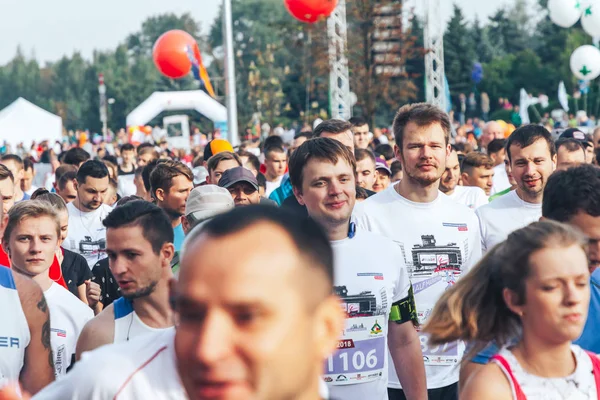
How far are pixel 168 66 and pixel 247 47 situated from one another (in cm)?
9548

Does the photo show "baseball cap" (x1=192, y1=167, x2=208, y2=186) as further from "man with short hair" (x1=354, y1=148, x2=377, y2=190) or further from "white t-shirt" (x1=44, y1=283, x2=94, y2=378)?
"white t-shirt" (x1=44, y1=283, x2=94, y2=378)

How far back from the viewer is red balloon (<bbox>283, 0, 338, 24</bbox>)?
1650 centimetres

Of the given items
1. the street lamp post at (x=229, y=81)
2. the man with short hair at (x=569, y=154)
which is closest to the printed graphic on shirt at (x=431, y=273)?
the man with short hair at (x=569, y=154)

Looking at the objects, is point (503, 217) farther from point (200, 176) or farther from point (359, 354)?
point (200, 176)

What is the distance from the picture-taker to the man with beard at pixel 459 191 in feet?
27.9

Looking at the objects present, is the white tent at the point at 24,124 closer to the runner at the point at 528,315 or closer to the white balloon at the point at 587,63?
the white balloon at the point at 587,63

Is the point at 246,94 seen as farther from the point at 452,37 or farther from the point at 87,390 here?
the point at 87,390

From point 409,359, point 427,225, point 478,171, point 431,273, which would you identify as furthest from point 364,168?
point 409,359

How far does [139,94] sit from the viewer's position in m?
101

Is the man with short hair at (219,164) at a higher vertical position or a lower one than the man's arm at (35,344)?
higher

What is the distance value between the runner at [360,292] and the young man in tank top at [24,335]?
4.41 feet

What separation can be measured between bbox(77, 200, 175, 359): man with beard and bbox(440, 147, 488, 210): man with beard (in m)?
3.96

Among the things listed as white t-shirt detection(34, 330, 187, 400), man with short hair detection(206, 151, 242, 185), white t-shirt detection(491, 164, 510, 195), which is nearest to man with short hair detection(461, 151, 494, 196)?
white t-shirt detection(491, 164, 510, 195)

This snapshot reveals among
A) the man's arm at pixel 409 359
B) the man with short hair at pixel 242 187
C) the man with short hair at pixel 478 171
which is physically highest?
the man with short hair at pixel 478 171
